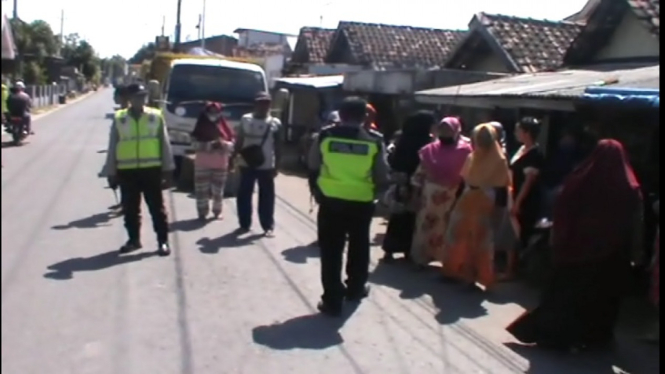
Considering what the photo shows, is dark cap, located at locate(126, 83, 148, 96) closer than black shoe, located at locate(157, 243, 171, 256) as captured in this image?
Yes

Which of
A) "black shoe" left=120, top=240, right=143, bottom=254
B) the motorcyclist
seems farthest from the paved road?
the motorcyclist

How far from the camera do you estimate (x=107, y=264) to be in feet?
31.1

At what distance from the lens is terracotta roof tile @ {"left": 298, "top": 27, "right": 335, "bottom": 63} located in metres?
36.8

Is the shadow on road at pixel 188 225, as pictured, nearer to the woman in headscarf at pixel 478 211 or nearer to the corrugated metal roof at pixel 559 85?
the corrugated metal roof at pixel 559 85

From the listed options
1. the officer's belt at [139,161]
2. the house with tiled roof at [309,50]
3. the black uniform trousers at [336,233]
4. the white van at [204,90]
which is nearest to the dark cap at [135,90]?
the officer's belt at [139,161]

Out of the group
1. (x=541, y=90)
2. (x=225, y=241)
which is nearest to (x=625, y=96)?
(x=541, y=90)

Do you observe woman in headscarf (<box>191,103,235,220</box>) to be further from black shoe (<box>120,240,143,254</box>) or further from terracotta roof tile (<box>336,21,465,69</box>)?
terracotta roof tile (<box>336,21,465,69</box>)

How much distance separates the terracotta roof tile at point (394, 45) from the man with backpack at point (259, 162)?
1869 centimetres

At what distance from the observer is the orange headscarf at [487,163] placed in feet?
28.6

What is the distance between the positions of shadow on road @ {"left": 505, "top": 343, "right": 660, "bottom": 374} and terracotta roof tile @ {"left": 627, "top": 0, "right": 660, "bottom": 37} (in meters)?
8.01

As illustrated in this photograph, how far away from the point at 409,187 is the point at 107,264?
296 cm

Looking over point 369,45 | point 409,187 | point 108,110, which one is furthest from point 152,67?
point 409,187

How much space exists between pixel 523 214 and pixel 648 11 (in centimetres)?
639

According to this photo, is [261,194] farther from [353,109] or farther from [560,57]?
[560,57]
